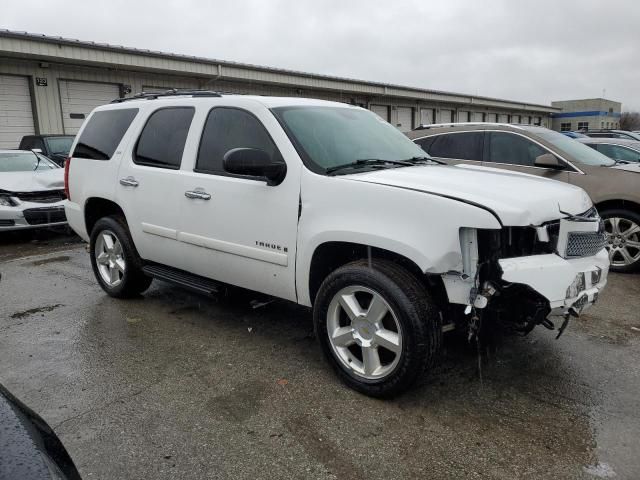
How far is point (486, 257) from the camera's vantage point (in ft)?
9.37

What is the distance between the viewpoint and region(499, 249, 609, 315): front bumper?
2.78 m

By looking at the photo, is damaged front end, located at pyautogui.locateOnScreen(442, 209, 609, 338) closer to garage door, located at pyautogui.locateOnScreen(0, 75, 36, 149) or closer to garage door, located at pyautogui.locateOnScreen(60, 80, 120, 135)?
garage door, located at pyautogui.locateOnScreen(0, 75, 36, 149)

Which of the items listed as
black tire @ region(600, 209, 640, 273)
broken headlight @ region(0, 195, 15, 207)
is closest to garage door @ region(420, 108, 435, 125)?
black tire @ region(600, 209, 640, 273)

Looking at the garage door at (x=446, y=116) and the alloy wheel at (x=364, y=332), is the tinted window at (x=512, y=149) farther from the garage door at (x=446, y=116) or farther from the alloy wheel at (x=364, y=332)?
the garage door at (x=446, y=116)

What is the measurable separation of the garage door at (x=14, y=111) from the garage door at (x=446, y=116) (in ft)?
74.3

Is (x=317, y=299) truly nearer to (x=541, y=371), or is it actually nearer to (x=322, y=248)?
(x=322, y=248)

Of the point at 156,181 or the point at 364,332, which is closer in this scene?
the point at 364,332

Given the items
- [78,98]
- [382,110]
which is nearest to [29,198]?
[78,98]

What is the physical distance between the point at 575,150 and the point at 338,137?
4349 mm

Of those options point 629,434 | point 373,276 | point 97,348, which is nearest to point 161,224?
point 97,348

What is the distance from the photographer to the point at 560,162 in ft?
21.4

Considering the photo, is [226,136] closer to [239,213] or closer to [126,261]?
[239,213]

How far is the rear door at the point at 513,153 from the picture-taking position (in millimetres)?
6695

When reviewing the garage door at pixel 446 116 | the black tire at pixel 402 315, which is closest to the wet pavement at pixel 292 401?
the black tire at pixel 402 315
